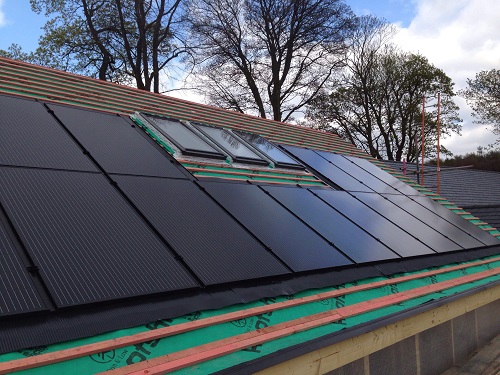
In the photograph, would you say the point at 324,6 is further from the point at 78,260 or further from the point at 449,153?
the point at 78,260

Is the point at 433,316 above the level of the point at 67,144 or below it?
below

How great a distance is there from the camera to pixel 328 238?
18.3 ft

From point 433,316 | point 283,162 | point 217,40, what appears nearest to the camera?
point 433,316

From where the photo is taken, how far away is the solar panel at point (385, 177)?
966 cm

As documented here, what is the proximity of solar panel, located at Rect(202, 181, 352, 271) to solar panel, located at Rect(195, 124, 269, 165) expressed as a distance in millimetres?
1152

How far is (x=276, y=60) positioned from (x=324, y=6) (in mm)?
4498

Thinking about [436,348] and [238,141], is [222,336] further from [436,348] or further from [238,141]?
[238,141]

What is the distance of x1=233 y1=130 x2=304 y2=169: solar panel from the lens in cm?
769

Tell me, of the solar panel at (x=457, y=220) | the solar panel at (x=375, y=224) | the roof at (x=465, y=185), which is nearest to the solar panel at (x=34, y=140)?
the solar panel at (x=375, y=224)

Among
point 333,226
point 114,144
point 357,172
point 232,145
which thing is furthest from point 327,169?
point 114,144

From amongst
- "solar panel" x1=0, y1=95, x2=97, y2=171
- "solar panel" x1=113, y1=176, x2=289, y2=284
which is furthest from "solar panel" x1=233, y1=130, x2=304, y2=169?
"solar panel" x1=0, y1=95, x2=97, y2=171

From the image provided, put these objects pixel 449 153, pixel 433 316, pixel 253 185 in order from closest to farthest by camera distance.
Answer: pixel 433 316, pixel 253 185, pixel 449 153

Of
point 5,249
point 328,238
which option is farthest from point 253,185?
point 5,249

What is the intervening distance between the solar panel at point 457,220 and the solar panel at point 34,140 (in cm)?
690
